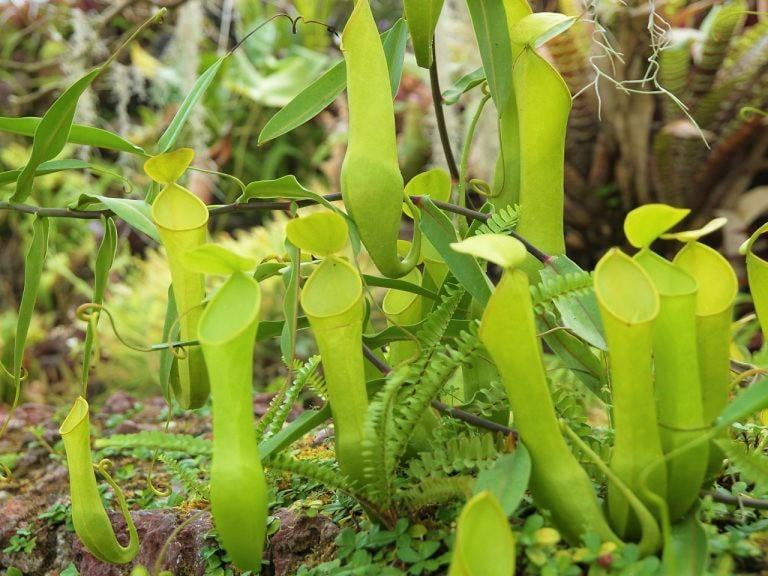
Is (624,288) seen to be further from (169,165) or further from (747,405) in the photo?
(169,165)

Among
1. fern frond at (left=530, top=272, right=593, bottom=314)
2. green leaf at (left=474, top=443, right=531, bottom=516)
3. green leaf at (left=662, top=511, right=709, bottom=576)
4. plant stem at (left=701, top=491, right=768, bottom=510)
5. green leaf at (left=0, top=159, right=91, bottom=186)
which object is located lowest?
plant stem at (left=701, top=491, right=768, bottom=510)

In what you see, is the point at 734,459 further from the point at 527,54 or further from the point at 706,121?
the point at 706,121

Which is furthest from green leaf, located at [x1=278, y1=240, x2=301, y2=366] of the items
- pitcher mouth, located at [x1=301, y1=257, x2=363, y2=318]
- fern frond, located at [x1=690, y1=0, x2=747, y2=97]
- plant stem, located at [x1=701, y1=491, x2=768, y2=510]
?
fern frond, located at [x1=690, y1=0, x2=747, y2=97]

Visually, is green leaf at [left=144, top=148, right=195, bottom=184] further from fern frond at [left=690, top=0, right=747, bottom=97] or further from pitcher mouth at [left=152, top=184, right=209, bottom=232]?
fern frond at [left=690, top=0, right=747, bottom=97]

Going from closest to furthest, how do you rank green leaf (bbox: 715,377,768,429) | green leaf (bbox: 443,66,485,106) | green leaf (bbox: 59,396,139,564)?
green leaf (bbox: 715,377,768,429) → green leaf (bbox: 59,396,139,564) → green leaf (bbox: 443,66,485,106)

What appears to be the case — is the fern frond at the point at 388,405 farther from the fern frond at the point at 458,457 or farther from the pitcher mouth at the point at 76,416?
the pitcher mouth at the point at 76,416

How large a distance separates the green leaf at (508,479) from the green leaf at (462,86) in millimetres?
387

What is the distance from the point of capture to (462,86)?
81 cm

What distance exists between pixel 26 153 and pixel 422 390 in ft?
12.1

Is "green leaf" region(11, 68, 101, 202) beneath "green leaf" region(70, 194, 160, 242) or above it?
above

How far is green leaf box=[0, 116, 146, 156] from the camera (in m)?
0.73

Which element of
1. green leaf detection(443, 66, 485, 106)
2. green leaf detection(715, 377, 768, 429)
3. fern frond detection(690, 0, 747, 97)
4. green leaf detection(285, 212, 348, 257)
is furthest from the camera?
fern frond detection(690, 0, 747, 97)

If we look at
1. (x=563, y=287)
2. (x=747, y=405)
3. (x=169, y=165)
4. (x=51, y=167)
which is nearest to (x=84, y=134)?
(x=51, y=167)

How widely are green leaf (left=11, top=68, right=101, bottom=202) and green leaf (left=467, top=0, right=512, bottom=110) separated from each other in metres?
0.35
